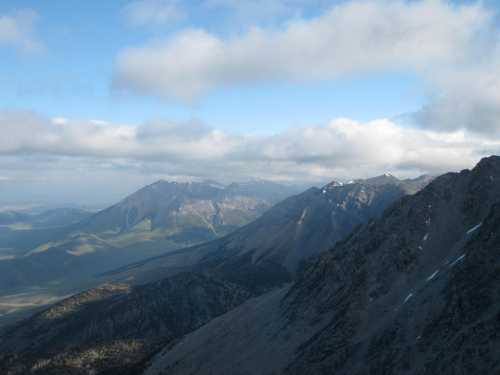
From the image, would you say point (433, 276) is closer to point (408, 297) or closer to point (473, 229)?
point (408, 297)

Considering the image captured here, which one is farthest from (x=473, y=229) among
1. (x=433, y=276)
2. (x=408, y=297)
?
(x=408, y=297)

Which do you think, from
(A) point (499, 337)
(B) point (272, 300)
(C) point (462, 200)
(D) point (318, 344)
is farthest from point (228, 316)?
(A) point (499, 337)

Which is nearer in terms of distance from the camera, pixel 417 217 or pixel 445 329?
pixel 445 329

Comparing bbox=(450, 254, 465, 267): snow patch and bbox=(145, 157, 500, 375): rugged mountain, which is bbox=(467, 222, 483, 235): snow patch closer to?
bbox=(145, 157, 500, 375): rugged mountain

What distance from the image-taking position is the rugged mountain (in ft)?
317

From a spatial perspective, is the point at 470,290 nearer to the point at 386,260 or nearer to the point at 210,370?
the point at 386,260

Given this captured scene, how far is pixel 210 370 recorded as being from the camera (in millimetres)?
146750

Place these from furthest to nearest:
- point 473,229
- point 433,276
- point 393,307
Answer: point 473,229
point 433,276
point 393,307

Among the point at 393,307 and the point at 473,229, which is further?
the point at 473,229

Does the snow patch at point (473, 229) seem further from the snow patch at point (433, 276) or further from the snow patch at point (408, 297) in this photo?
the snow patch at point (408, 297)

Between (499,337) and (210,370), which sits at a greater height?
(499,337)

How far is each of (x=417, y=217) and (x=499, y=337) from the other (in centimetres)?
7996

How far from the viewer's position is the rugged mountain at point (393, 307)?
317ft

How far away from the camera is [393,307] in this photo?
126250mm
